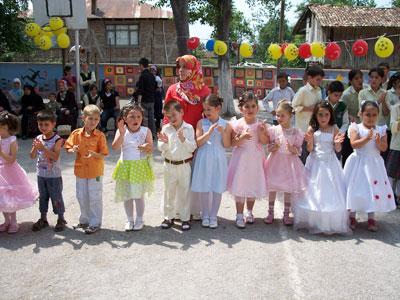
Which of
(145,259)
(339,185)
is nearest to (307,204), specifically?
(339,185)

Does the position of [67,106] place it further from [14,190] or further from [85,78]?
[14,190]

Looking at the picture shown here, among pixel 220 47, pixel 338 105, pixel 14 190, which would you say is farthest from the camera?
pixel 220 47

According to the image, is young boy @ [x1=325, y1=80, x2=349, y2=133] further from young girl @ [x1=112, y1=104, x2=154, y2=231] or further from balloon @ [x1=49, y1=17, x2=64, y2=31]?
balloon @ [x1=49, y1=17, x2=64, y2=31]

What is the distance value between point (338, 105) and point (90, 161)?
122 inches

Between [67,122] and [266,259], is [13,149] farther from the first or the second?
[67,122]

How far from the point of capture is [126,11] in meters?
30.4

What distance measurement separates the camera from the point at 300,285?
3385 mm

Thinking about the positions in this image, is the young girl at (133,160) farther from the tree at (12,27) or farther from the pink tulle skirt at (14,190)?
the tree at (12,27)

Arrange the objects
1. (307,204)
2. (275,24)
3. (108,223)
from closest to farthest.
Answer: (307,204) < (108,223) < (275,24)

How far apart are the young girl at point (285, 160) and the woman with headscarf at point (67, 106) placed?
6.98m

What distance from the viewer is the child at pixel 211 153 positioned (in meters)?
4.52

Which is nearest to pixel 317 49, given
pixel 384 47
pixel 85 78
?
pixel 384 47

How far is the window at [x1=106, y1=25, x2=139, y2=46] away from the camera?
30.4 meters

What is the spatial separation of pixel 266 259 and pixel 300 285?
0.53m
